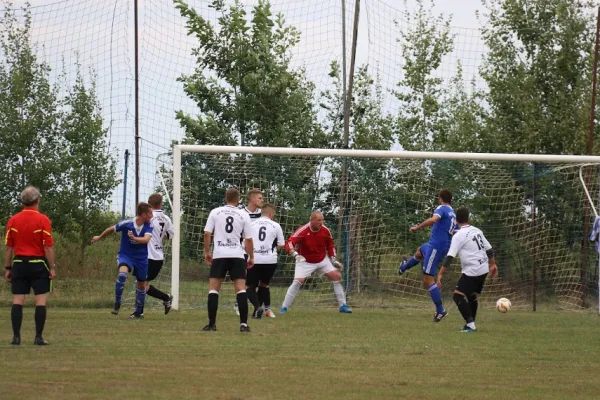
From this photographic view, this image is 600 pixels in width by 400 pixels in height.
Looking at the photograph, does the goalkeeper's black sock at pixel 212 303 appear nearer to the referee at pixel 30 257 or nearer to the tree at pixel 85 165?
the referee at pixel 30 257

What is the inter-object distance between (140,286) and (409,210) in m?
6.59

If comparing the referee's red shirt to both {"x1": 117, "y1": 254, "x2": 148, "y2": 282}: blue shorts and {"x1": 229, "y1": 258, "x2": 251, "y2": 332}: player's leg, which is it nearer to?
{"x1": 229, "y1": 258, "x2": 251, "y2": 332}: player's leg

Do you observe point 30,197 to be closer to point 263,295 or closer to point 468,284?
point 263,295

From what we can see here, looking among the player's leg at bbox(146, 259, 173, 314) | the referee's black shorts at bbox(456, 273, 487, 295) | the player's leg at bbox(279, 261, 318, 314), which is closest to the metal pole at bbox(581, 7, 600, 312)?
the player's leg at bbox(279, 261, 318, 314)

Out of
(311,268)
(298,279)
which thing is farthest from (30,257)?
(311,268)

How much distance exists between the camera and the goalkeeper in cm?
1823

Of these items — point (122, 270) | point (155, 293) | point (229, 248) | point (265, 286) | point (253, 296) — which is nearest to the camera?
point (229, 248)

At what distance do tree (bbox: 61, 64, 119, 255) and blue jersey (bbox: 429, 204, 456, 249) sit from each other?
699 cm

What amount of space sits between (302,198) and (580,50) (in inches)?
305

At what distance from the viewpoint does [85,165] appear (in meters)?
21.2

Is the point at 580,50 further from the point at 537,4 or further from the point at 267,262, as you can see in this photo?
the point at 267,262

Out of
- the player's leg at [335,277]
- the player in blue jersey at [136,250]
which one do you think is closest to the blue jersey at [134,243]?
the player in blue jersey at [136,250]

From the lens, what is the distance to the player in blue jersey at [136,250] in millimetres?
16044

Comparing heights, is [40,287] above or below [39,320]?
above
